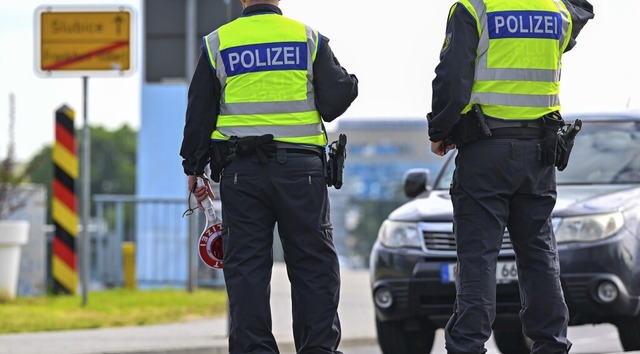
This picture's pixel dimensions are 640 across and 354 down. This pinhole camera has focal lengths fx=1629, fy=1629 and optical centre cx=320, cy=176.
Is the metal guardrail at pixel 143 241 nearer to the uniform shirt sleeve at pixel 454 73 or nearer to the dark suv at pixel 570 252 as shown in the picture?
the dark suv at pixel 570 252

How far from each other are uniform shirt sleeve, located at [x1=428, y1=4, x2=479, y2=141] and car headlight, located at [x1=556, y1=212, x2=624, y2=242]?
2.69 meters

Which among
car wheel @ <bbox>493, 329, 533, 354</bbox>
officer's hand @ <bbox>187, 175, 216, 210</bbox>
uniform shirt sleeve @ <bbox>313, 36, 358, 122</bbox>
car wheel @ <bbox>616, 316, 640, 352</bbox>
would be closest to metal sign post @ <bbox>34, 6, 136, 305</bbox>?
car wheel @ <bbox>493, 329, 533, 354</bbox>

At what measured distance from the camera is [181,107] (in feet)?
69.1

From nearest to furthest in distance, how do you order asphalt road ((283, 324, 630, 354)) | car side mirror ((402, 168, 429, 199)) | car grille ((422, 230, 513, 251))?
car grille ((422, 230, 513, 251)) < car side mirror ((402, 168, 429, 199)) < asphalt road ((283, 324, 630, 354))

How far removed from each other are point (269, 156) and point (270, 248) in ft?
1.32

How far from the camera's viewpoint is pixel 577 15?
284 inches

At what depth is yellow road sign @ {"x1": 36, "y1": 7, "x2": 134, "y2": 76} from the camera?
15.1 m

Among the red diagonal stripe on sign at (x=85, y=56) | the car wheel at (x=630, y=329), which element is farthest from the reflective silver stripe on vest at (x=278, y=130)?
the red diagonal stripe on sign at (x=85, y=56)

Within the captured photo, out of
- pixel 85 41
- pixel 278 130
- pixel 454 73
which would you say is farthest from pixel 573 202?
pixel 85 41

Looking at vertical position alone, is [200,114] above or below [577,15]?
below

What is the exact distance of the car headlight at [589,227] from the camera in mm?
9336

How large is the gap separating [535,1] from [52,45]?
8848mm

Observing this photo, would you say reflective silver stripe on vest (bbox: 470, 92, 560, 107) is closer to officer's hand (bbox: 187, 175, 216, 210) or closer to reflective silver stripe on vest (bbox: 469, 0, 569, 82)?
reflective silver stripe on vest (bbox: 469, 0, 569, 82)

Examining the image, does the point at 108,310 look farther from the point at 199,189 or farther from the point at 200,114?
the point at 200,114
